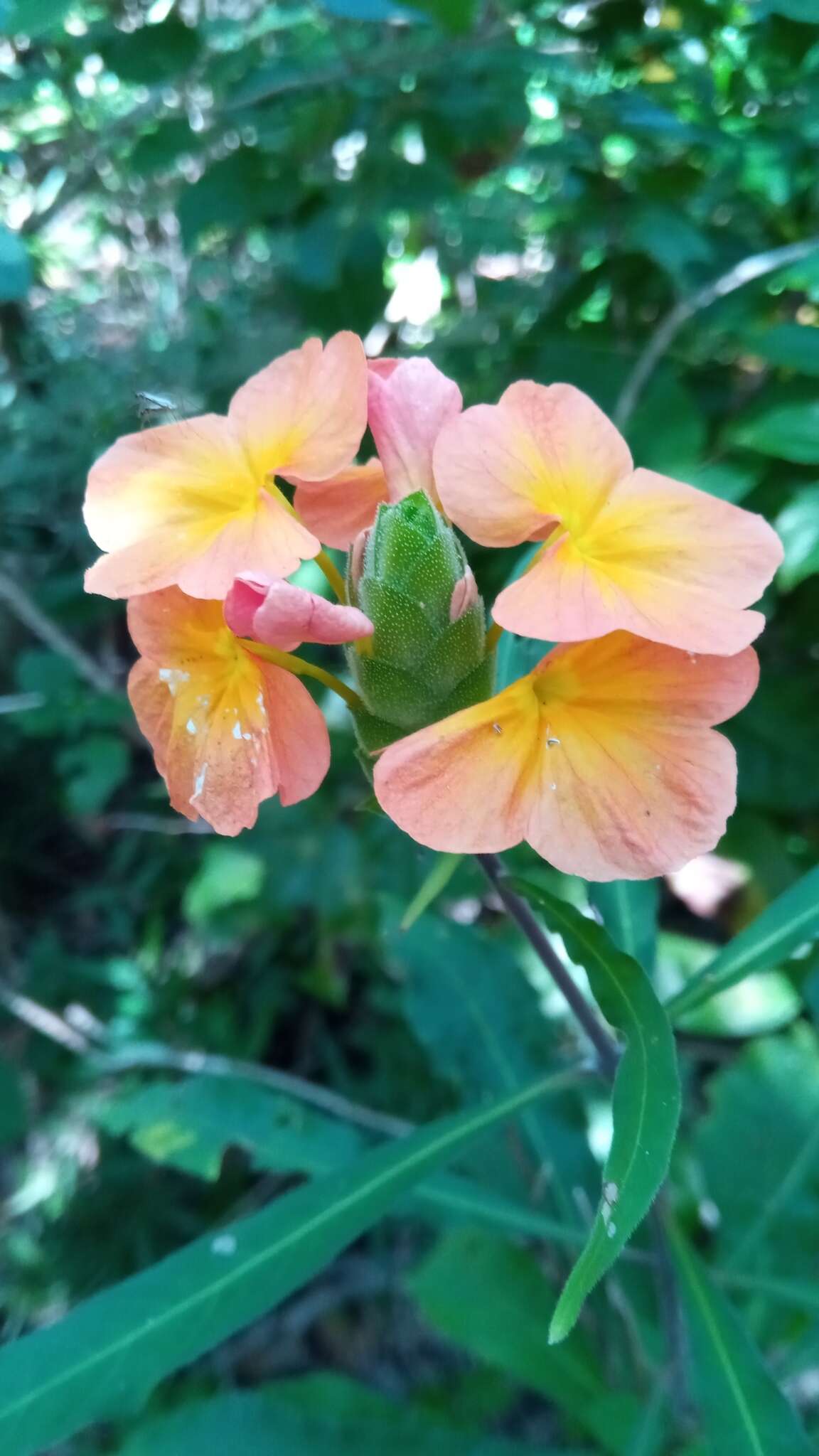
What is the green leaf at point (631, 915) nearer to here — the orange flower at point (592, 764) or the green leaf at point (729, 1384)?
the green leaf at point (729, 1384)

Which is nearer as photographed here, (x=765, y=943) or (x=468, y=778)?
(x=468, y=778)

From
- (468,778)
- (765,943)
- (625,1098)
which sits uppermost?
(468,778)

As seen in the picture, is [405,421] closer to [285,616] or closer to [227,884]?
[285,616]

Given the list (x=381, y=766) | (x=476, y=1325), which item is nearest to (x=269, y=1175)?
(x=476, y=1325)

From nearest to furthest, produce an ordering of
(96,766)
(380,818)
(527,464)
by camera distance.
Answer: (527,464)
(96,766)
(380,818)

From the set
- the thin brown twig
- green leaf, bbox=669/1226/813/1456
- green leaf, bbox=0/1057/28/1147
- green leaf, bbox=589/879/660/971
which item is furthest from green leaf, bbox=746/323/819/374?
green leaf, bbox=0/1057/28/1147

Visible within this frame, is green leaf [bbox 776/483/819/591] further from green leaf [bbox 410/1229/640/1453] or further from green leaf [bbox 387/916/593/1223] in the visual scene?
green leaf [bbox 410/1229/640/1453]

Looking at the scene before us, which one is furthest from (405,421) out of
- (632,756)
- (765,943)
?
(765,943)
